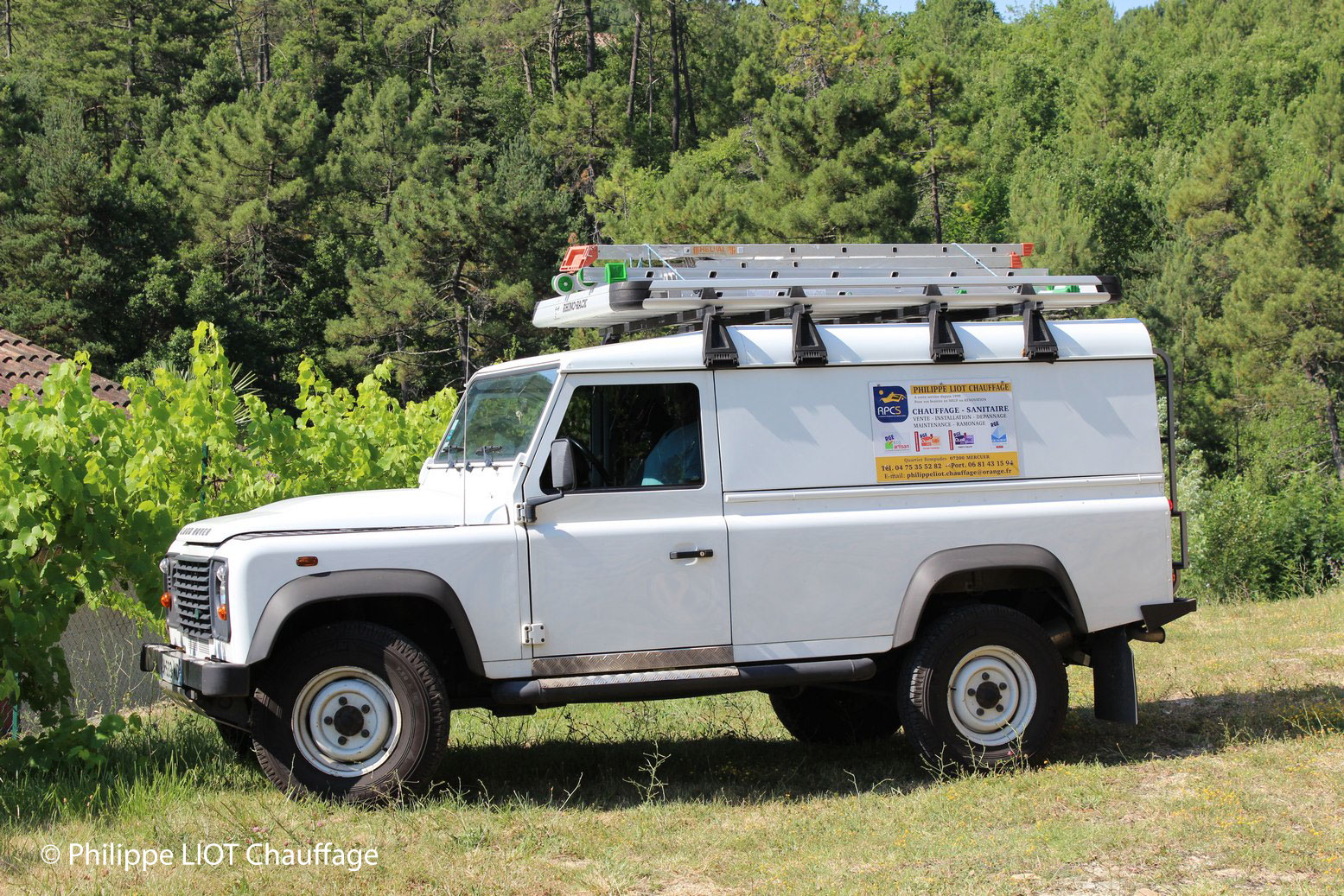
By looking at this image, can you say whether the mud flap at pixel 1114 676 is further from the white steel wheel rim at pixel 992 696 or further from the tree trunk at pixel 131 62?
the tree trunk at pixel 131 62

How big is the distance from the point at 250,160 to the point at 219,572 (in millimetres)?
49207

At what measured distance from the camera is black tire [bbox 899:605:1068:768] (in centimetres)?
695

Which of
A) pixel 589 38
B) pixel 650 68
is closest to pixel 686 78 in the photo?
pixel 650 68

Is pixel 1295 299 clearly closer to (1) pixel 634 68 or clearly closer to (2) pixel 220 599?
(1) pixel 634 68

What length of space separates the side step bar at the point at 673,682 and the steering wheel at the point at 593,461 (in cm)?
99

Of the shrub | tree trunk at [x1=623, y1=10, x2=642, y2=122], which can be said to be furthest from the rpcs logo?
tree trunk at [x1=623, y1=10, x2=642, y2=122]

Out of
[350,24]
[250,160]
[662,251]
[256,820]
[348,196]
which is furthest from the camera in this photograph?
[350,24]

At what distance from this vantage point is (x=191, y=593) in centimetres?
652

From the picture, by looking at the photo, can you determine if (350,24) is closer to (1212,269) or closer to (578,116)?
(578,116)

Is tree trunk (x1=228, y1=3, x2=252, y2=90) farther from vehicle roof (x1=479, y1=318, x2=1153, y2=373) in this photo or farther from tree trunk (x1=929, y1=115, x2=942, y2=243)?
vehicle roof (x1=479, y1=318, x2=1153, y2=373)

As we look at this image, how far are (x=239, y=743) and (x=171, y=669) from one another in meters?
1.07

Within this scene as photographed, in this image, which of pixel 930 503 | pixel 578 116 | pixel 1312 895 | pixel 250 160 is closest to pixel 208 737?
pixel 930 503

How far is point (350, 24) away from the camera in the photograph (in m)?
74.5

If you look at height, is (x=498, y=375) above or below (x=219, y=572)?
above
